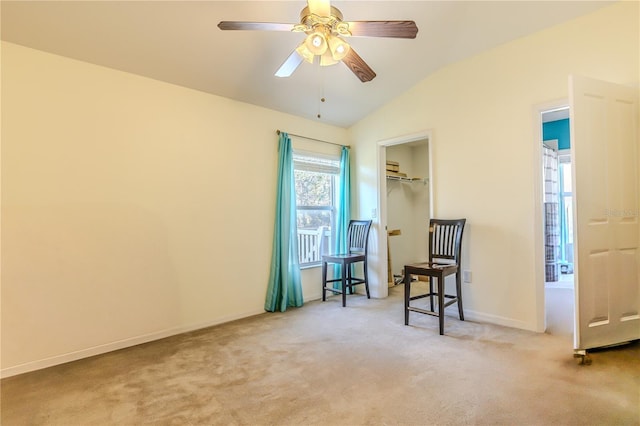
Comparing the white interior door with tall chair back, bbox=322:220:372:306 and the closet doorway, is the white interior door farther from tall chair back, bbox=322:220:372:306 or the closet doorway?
the closet doorway

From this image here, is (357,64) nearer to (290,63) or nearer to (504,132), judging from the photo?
(290,63)

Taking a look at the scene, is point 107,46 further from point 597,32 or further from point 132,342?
point 597,32

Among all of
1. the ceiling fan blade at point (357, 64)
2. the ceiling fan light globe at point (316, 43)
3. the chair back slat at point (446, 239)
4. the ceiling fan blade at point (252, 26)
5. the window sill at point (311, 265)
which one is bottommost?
the window sill at point (311, 265)

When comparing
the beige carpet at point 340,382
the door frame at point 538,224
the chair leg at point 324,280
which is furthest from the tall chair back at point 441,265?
the chair leg at point 324,280

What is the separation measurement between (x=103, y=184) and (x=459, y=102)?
3619 millimetres

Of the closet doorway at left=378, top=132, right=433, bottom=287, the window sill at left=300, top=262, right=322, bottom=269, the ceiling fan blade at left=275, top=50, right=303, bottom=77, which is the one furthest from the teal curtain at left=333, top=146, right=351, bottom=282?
the ceiling fan blade at left=275, top=50, right=303, bottom=77

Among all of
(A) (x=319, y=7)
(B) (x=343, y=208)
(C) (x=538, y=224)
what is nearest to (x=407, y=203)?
(B) (x=343, y=208)

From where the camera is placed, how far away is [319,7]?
182 centimetres

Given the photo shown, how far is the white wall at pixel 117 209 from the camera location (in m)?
2.37

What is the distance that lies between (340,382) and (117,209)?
2.31 m

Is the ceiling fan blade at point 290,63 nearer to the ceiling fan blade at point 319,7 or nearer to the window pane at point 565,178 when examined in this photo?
the ceiling fan blade at point 319,7

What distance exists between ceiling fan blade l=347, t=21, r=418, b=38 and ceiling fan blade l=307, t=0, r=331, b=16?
7.0 inches

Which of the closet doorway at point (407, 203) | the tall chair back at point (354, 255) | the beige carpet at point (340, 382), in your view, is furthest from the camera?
the closet doorway at point (407, 203)

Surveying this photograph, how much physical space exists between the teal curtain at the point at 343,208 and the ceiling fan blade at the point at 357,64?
206 cm
